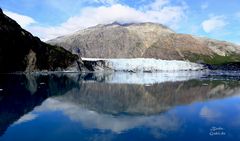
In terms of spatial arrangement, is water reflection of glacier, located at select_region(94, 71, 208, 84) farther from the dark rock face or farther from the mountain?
the mountain

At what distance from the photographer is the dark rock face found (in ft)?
160

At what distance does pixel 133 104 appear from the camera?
1762 cm

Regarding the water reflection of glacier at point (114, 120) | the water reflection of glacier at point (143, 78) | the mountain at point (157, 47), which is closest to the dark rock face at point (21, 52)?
the water reflection of glacier at point (143, 78)

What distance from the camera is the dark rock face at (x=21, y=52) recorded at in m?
48.8

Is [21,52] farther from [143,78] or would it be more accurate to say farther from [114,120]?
[114,120]

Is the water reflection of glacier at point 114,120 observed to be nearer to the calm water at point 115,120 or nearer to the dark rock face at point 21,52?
the calm water at point 115,120

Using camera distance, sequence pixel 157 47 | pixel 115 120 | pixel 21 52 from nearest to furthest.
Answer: pixel 115 120
pixel 21 52
pixel 157 47

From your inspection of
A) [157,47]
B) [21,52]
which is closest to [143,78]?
[21,52]

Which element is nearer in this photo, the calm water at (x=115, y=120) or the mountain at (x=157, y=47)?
the calm water at (x=115, y=120)

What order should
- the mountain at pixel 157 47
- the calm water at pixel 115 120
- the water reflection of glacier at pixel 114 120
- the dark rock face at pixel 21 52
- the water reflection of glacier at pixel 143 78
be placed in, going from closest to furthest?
the calm water at pixel 115 120
the water reflection of glacier at pixel 114 120
the water reflection of glacier at pixel 143 78
the dark rock face at pixel 21 52
the mountain at pixel 157 47

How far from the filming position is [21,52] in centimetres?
5319

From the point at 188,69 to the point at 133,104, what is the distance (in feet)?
235

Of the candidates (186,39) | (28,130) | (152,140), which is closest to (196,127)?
(152,140)

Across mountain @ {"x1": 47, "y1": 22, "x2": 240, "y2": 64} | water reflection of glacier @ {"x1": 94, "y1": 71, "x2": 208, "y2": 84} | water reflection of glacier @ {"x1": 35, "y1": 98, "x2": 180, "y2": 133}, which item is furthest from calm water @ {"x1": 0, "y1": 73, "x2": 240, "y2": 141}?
mountain @ {"x1": 47, "y1": 22, "x2": 240, "y2": 64}
